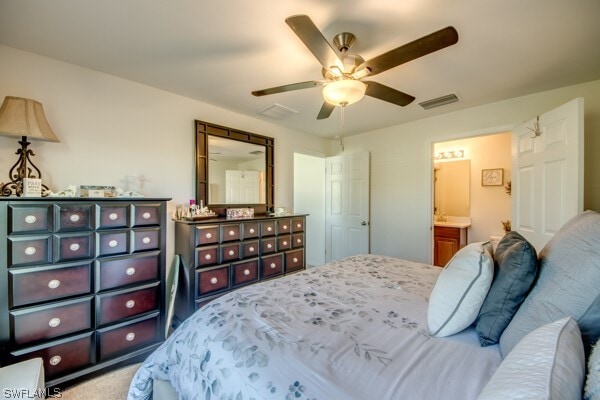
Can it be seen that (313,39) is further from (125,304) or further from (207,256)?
(125,304)

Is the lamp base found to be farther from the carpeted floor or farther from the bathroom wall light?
the bathroom wall light

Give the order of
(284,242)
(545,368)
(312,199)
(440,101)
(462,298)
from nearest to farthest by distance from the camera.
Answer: (545,368) < (462,298) < (440,101) < (284,242) < (312,199)

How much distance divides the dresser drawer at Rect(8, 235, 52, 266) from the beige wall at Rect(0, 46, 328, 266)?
2.15 feet

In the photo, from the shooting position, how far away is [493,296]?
1001 mm

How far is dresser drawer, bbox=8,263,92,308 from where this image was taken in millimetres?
1543

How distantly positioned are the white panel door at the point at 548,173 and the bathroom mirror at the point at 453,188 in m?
1.63

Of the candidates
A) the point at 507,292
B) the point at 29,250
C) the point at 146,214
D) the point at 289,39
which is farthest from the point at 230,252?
the point at 507,292

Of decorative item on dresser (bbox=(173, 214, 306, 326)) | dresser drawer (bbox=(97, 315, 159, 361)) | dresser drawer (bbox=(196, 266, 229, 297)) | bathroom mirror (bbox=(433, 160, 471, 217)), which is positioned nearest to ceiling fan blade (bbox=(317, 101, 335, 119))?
decorative item on dresser (bbox=(173, 214, 306, 326))

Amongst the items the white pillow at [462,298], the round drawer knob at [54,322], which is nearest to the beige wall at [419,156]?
the white pillow at [462,298]

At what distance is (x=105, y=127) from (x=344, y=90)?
7.15 ft

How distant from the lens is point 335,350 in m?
0.94

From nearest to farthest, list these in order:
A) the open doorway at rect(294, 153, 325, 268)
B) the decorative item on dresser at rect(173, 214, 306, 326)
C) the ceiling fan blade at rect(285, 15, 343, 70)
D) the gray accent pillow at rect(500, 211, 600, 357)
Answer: the gray accent pillow at rect(500, 211, 600, 357) < the ceiling fan blade at rect(285, 15, 343, 70) < the decorative item on dresser at rect(173, 214, 306, 326) < the open doorway at rect(294, 153, 325, 268)

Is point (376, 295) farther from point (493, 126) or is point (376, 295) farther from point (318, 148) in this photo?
point (318, 148)

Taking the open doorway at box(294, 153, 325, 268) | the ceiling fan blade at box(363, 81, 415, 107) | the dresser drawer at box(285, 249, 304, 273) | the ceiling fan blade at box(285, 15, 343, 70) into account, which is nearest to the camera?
the ceiling fan blade at box(285, 15, 343, 70)
